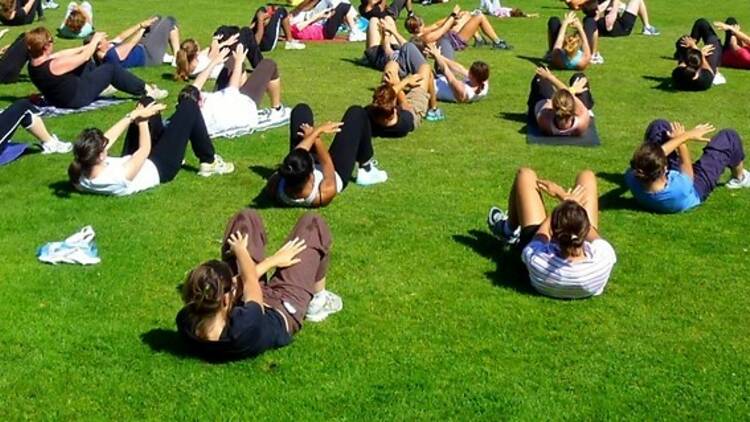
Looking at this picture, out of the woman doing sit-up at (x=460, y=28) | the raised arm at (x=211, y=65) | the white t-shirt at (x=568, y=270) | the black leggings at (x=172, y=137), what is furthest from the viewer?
the woman doing sit-up at (x=460, y=28)

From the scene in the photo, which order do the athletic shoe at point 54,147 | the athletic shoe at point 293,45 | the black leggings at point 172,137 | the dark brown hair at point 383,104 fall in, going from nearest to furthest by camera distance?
the black leggings at point 172,137 → the athletic shoe at point 54,147 → the dark brown hair at point 383,104 → the athletic shoe at point 293,45

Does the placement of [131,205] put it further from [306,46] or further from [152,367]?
[306,46]

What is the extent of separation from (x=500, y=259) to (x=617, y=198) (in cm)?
255

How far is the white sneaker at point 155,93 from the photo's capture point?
16297 mm

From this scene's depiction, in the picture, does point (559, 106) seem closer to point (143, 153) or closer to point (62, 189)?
point (143, 153)

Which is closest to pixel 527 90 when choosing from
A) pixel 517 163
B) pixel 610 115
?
pixel 610 115

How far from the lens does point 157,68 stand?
1900 cm

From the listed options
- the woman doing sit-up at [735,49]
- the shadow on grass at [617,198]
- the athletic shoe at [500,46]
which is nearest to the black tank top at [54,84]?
the shadow on grass at [617,198]

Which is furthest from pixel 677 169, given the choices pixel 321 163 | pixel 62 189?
pixel 62 189

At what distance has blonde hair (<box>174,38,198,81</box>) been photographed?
16961mm

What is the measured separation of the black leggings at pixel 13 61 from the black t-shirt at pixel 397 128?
23.2 feet

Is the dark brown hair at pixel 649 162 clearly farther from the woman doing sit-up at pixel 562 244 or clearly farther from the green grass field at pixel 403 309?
the woman doing sit-up at pixel 562 244

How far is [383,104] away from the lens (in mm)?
13633

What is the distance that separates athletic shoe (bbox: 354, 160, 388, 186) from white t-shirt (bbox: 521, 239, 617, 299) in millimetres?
3621
